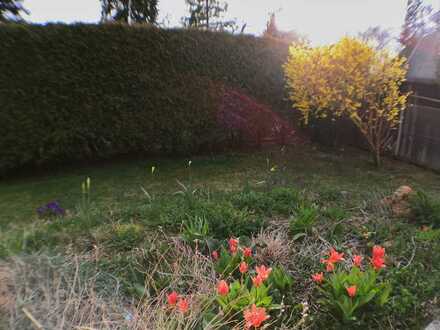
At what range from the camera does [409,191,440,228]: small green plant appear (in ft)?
10.6

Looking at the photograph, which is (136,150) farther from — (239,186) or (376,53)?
(376,53)

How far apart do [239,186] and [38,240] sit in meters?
2.94

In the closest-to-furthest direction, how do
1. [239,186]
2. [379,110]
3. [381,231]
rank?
[381,231], [239,186], [379,110]

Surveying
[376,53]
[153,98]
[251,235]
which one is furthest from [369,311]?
[153,98]

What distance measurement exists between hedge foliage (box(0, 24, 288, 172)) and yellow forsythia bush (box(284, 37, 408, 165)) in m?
1.73

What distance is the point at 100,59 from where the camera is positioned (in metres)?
5.95

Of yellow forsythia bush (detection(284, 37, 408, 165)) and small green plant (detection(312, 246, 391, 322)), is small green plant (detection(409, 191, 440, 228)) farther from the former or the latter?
yellow forsythia bush (detection(284, 37, 408, 165))

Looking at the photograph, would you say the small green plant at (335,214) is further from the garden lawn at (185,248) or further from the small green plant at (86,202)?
the small green plant at (86,202)

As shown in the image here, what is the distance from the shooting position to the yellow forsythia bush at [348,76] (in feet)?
18.7

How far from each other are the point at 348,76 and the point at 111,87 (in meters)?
3.96

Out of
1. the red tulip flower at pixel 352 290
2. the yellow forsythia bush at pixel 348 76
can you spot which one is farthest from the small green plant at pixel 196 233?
the yellow forsythia bush at pixel 348 76

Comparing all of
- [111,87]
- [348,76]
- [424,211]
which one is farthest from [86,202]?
[348,76]

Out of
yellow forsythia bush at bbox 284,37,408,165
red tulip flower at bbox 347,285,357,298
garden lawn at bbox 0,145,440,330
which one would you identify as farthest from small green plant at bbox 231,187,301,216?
yellow forsythia bush at bbox 284,37,408,165

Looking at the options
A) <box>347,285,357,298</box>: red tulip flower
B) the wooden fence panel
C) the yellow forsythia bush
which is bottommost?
<box>347,285,357,298</box>: red tulip flower
